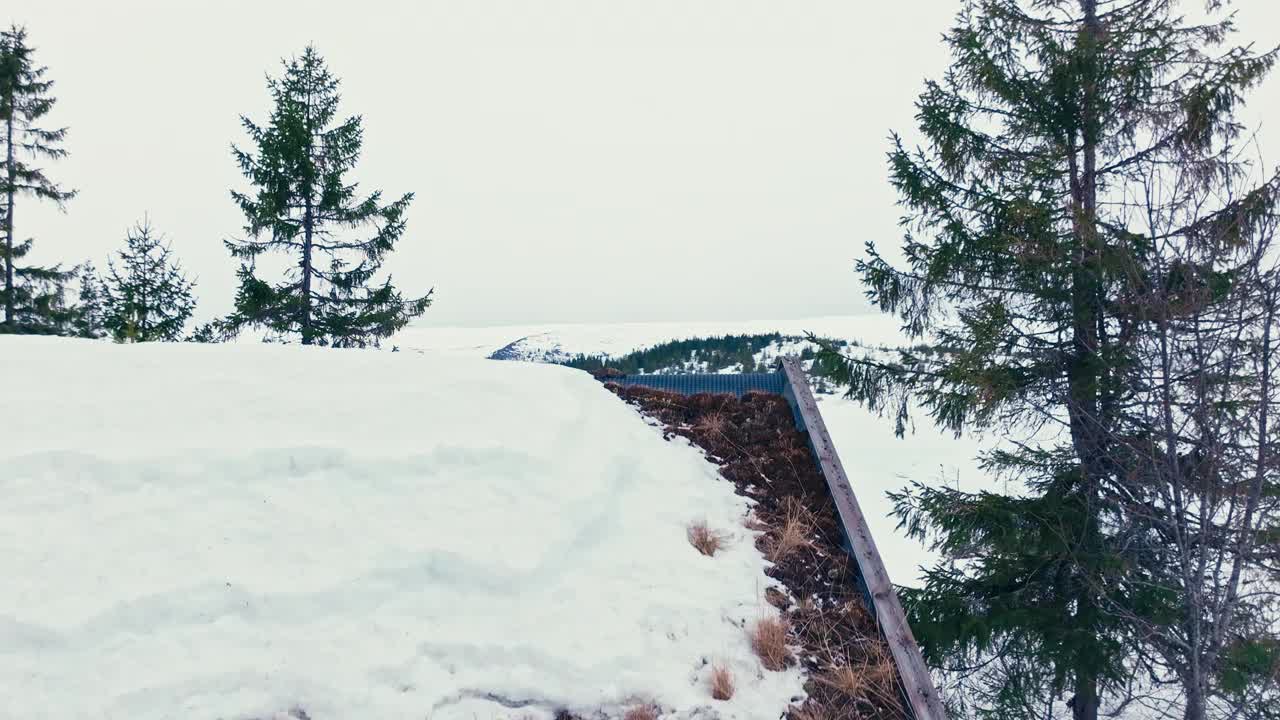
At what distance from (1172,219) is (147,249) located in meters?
28.7

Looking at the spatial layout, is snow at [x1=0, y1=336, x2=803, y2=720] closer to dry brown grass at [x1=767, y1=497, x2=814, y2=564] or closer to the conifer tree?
dry brown grass at [x1=767, y1=497, x2=814, y2=564]

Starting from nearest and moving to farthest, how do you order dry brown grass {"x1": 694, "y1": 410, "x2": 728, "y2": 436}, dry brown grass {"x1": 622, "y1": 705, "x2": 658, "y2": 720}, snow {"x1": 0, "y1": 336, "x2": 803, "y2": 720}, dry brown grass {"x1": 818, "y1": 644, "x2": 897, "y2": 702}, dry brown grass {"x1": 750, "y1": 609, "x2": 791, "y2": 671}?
snow {"x1": 0, "y1": 336, "x2": 803, "y2": 720}
dry brown grass {"x1": 622, "y1": 705, "x2": 658, "y2": 720}
dry brown grass {"x1": 818, "y1": 644, "x2": 897, "y2": 702}
dry brown grass {"x1": 750, "y1": 609, "x2": 791, "y2": 671}
dry brown grass {"x1": 694, "y1": 410, "x2": 728, "y2": 436}

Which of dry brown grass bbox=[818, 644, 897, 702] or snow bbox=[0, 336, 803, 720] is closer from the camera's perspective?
snow bbox=[0, 336, 803, 720]

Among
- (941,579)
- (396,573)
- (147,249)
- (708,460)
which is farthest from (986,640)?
(147,249)

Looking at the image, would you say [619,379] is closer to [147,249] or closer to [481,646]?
[481,646]

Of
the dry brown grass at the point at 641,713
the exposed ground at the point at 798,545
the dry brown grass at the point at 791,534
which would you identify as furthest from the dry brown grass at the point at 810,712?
the dry brown grass at the point at 791,534

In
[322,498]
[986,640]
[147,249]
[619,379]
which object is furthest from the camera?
[147,249]

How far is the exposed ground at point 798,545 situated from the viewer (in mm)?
3506

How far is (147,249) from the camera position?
23.2 m

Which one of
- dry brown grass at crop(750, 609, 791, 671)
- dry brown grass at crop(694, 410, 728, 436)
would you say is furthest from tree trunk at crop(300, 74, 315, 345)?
dry brown grass at crop(750, 609, 791, 671)

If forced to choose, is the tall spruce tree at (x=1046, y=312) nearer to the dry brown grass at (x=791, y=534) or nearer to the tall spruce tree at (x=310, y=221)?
the dry brown grass at (x=791, y=534)

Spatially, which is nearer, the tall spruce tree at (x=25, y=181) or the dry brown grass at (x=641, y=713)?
the dry brown grass at (x=641, y=713)

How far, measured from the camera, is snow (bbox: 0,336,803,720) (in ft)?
9.87

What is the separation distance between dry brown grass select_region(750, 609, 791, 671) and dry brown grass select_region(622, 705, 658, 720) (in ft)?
2.50
